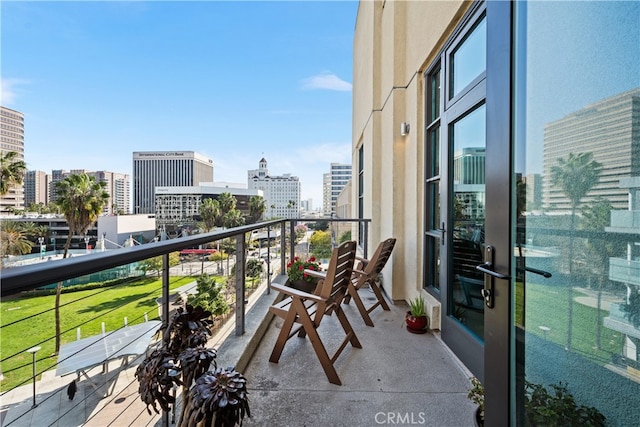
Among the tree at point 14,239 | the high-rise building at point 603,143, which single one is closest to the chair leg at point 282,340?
the high-rise building at point 603,143

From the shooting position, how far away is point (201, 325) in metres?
1.19

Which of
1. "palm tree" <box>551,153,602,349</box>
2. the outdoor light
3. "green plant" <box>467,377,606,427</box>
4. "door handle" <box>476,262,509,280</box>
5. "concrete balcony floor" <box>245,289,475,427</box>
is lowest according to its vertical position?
"concrete balcony floor" <box>245,289,475,427</box>

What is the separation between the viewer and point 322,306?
205cm

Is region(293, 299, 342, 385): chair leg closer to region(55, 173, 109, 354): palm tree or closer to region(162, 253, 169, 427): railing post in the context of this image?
region(162, 253, 169, 427): railing post

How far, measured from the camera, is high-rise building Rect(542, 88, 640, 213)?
789mm

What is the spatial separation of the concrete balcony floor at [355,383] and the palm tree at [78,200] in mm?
15723

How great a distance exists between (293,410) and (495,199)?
1.52 metres

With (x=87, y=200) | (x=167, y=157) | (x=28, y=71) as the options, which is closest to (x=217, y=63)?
(x=87, y=200)

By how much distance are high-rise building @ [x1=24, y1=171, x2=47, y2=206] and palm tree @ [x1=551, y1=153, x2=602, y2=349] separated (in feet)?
98.7

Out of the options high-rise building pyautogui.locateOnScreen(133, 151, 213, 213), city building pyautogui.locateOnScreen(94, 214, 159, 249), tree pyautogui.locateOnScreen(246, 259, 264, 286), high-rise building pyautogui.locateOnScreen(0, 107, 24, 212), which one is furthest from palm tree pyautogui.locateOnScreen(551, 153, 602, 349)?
high-rise building pyautogui.locateOnScreen(133, 151, 213, 213)

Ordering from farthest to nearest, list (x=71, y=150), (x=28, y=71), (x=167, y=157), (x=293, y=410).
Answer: (x=167, y=157) → (x=71, y=150) → (x=28, y=71) → (x=293, y=410)

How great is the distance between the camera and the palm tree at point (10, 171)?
13.5 meters

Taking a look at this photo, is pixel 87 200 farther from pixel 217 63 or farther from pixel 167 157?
pixel 167 157

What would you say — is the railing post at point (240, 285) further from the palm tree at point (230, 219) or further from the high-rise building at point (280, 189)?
the high-rise building at point (280, 189)
